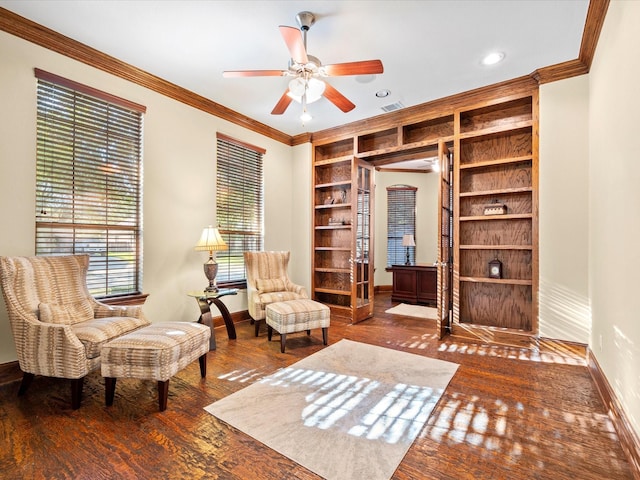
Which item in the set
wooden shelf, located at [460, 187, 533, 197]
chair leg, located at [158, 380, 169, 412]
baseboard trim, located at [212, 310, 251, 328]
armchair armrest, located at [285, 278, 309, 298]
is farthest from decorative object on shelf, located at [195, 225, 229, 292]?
wooden shelf, located at [460, 187, 533, 197]

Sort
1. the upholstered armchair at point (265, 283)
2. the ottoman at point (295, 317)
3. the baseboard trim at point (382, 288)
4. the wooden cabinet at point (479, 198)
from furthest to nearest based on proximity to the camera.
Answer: the baseboard trim at point (382, 288) < the upholstered armchair at point (265, 283) < the wooden cabinet at point (479, 198) < the ottoman at point (295, 317)

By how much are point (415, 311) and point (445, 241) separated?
6.18 feet

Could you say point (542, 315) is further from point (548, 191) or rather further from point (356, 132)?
point (356, 132)

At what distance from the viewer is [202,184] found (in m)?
4.10

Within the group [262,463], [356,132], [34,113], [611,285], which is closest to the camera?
[262,463]

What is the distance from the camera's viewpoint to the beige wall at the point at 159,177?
2600 millimetres

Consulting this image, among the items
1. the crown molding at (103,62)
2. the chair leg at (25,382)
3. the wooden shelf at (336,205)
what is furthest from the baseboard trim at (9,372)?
the wooden shelf at (336,205)

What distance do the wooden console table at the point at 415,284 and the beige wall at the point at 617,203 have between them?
121 inches

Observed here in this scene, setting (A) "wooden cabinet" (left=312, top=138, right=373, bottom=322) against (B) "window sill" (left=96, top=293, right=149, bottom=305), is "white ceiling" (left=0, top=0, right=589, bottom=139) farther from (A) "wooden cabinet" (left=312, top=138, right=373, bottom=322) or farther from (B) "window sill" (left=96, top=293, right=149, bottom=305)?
(B) "window sill" (left=96, top=293, right=149, bottom=305)

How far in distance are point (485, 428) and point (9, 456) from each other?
8.88 feet

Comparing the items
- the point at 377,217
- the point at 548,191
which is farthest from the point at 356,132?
the point at 377,217

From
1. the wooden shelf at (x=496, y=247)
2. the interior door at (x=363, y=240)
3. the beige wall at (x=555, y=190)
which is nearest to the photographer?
the beige wall at (x=555, y=190)

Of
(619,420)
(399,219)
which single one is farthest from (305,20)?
(399,219)

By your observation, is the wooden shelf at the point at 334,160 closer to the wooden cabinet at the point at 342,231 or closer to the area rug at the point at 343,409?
the wooden cabinet at the point at 342,231
